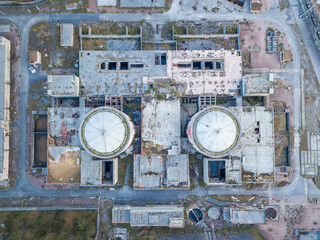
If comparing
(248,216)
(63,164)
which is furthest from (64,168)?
(248,216)

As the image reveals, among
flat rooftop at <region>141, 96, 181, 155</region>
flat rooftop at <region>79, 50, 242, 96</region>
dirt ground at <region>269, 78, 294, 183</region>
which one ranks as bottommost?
flat rooftop at <region>141, 96, 181, 155</region>

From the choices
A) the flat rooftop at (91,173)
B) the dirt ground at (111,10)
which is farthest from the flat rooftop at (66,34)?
the flat rooftop at (91,173)

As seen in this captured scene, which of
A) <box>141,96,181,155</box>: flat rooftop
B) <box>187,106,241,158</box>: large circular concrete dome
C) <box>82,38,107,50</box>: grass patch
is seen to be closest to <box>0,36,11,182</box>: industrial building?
<box>82,38,107,50</box>: grass patch

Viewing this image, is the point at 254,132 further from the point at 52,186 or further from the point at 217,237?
the point at 52,186

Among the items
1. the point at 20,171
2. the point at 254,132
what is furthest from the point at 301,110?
the point at 20,171

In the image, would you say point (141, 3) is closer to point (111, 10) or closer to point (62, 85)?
point (111, 10)

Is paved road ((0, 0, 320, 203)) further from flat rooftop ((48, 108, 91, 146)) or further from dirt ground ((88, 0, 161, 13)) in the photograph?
flat rooftop ((48, 108, 91, 146))

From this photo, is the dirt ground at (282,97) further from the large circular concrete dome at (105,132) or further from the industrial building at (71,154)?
the large circular concrete dome at (105,132)
